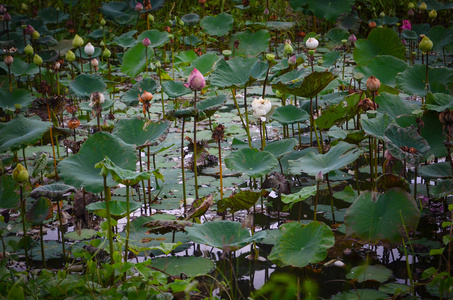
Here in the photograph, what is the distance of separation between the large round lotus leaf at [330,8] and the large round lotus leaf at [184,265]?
3842mm

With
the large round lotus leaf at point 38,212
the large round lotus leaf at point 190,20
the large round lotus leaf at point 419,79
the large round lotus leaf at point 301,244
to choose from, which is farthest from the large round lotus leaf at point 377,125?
the large round lotus leaf at point 190,20

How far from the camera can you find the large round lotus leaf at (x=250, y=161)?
193cm

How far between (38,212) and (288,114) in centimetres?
125

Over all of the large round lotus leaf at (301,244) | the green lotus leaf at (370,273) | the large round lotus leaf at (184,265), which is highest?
the large round lotus leaf at (301,244)

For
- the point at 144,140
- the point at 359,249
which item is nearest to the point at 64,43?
the point at 144,140

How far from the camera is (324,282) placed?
1.65 m

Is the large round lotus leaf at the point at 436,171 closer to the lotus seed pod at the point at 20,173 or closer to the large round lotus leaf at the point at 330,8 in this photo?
the lotus seed pod at the point at 20,173

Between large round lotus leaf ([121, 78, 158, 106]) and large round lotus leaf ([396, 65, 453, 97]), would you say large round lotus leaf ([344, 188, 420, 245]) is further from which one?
large round lotus leaf ([121, 78, 158, 106])

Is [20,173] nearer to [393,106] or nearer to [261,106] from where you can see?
[261,106]

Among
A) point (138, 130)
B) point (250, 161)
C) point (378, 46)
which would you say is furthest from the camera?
point (378, 46)

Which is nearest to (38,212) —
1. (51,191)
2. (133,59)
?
(51,191)

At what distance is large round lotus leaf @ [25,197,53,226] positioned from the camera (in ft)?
5.52

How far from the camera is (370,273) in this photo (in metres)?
1.66

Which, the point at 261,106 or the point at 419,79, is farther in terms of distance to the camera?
the point at 419,79
